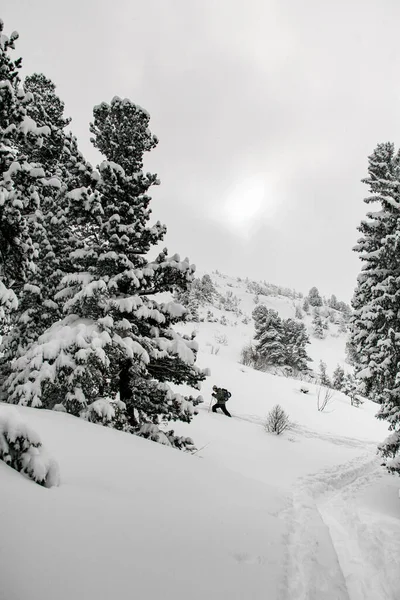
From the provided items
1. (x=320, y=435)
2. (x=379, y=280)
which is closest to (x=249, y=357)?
(x=320, y=435)

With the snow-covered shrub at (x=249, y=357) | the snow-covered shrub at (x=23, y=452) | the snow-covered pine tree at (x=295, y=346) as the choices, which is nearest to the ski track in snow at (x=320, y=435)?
the snow-covered shrub at (x=23, y=452)

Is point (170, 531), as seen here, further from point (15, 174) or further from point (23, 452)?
point (15, 174)

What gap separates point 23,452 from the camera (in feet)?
9.91

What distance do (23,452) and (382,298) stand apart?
9.88 m

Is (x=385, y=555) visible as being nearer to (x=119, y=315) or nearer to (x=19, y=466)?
(x=19, y=466)

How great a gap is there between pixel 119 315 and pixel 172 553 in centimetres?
554

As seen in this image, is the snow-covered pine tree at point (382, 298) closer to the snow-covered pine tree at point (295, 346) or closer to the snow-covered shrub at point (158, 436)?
the snow-covered shrub at point (158, 436)

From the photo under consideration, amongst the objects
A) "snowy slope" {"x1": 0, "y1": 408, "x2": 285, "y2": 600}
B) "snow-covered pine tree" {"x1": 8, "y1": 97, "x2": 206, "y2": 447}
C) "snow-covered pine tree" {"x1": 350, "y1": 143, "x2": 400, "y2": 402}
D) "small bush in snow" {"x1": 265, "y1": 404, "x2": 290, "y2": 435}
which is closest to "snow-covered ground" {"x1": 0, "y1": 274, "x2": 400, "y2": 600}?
"snowy slope" {"x1": 0, "y1": 408, "x2": 285, "y2": 600}

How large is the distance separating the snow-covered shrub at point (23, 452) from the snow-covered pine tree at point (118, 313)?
3080mm

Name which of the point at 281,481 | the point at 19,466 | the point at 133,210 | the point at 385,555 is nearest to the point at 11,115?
the point at 133,210

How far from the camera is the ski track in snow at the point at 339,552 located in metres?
3.46

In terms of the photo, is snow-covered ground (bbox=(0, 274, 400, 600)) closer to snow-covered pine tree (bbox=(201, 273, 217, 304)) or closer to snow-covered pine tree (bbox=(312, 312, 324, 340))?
snow-covered pine tree (bbox=(312, 312, 324, 340))

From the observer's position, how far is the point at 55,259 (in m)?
9.77

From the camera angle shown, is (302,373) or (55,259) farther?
(302,373)
